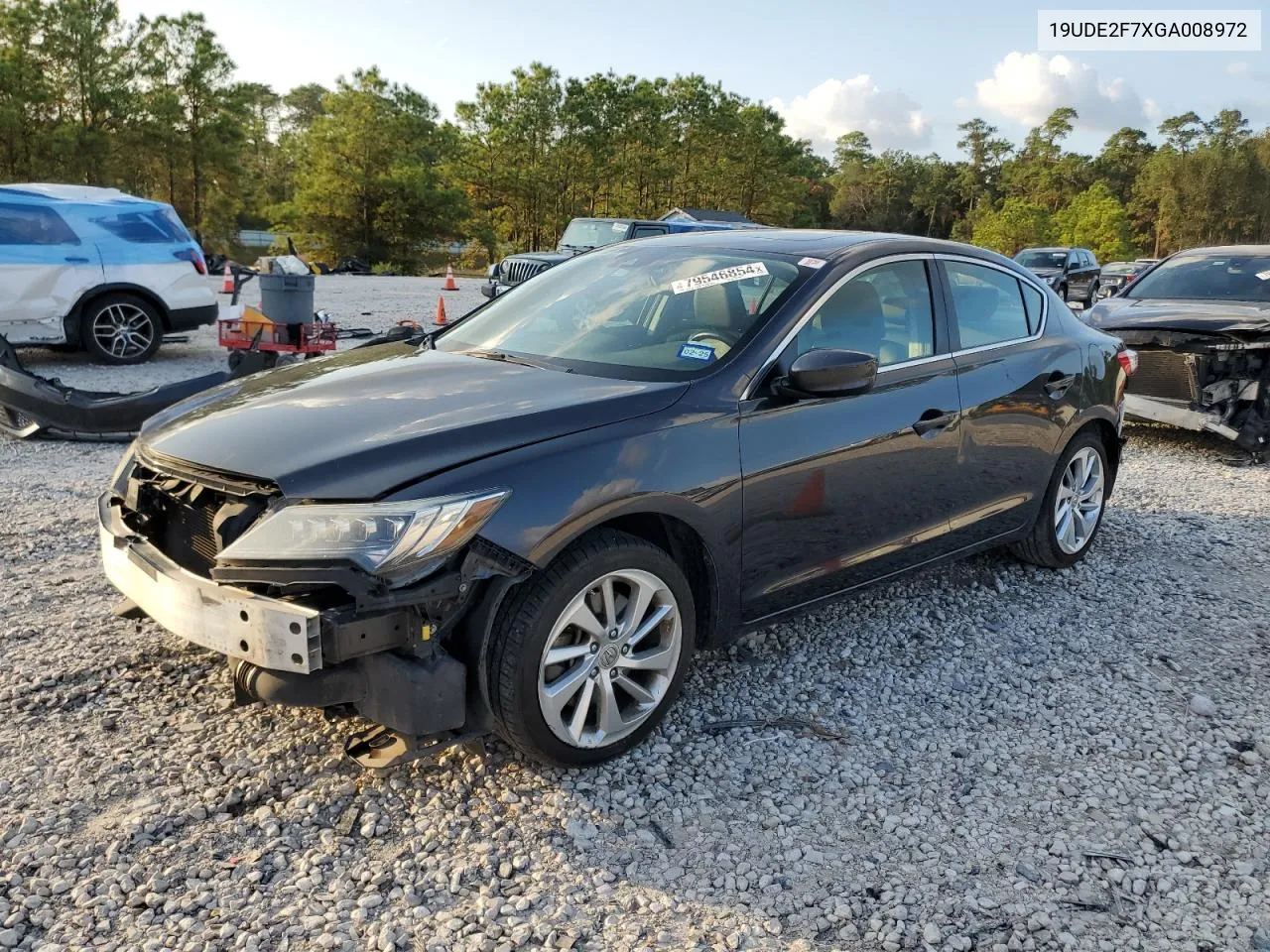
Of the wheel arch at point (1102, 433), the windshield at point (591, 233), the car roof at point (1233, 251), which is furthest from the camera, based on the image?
the windshield at point (591, 233)

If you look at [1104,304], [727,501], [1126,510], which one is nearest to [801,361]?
[727,501]

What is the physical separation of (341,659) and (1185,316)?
7.86 m

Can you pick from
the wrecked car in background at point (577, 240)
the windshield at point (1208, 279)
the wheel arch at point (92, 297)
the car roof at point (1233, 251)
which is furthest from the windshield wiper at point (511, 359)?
the wrecked car in background at point (577, 240)

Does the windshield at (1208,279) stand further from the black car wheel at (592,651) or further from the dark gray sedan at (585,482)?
the black car wheel at (592,651)

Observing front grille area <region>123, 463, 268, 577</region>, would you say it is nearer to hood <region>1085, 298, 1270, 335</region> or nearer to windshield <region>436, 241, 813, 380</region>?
windshield <region>436, 241, 813, 380</region>

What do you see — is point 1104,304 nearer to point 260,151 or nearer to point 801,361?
point 801,361

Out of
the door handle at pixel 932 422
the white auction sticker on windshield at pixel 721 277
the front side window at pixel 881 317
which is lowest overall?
the door handle at pixel 932 422

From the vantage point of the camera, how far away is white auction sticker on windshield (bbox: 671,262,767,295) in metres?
3.84

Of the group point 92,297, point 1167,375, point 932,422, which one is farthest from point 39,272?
point 1167,375

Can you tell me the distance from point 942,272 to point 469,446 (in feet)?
8.16

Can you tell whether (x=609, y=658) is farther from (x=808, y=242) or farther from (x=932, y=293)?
(x=932, y=293)

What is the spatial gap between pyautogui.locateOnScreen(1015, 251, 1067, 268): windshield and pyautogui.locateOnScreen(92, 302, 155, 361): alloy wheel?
2455 cm

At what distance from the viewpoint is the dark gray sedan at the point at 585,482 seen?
106 inches

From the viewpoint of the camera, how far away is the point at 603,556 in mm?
2963
